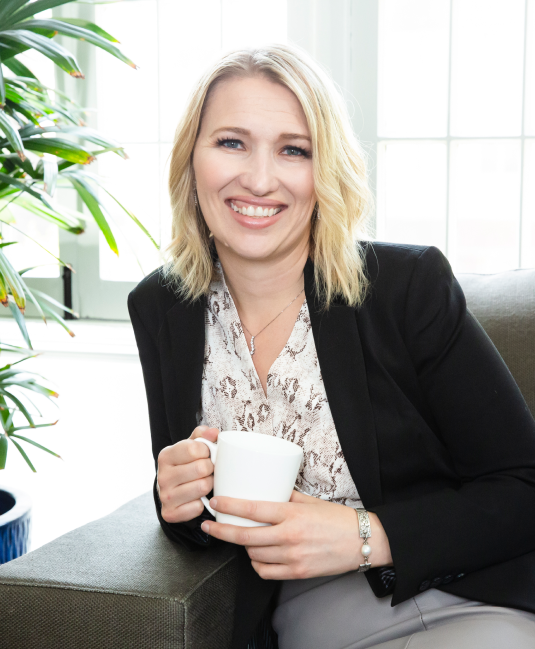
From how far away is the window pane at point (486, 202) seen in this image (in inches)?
76.8

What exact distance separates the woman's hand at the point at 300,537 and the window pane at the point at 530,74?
1374mm

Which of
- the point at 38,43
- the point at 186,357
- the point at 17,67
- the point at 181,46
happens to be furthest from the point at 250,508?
the point at 181,46

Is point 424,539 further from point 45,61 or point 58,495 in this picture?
point 45,61

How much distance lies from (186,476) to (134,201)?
5.16ft

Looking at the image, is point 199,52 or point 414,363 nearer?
point 414,363

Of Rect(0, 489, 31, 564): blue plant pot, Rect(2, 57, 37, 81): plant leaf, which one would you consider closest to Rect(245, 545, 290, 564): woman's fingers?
Rect(0, 489, 31, 564): blue plant pot

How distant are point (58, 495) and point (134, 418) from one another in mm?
398

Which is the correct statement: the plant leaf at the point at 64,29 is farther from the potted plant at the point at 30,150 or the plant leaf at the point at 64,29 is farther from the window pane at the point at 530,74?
the window pane at the point at 530,74

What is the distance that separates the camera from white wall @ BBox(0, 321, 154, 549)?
7.23 ft

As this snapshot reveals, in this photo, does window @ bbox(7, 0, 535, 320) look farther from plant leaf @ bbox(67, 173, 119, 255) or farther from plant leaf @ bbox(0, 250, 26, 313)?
plant leaf @ bbox(0, 250, 26, 313)

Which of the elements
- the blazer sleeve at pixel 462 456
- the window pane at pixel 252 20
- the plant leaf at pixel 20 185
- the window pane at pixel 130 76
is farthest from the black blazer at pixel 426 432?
the window pane at pixel 130 76

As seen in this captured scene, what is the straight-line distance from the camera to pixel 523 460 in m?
0.99

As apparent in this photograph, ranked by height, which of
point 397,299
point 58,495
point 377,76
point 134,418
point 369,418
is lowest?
point 58,495

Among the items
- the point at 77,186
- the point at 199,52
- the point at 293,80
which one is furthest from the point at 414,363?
the point at 199,52
